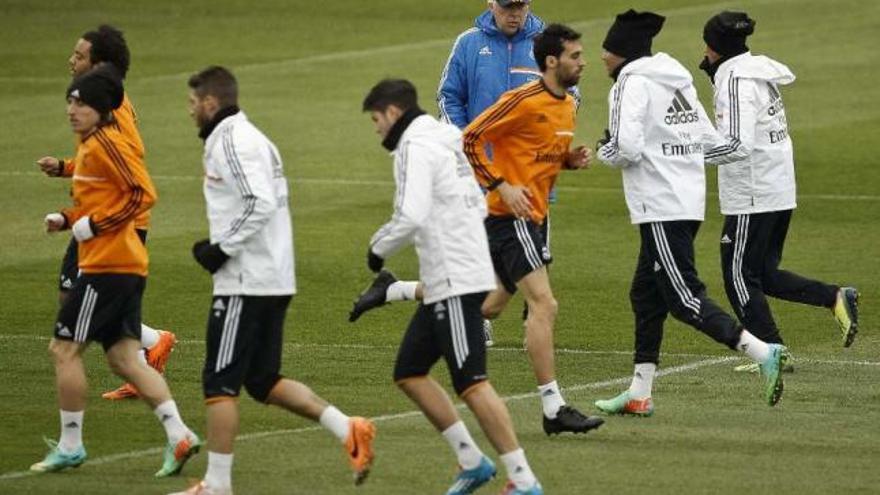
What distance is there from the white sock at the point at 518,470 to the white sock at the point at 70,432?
2480 mm

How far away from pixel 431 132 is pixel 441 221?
44 cm

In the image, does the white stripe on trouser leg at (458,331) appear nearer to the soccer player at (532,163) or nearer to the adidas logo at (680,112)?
the soccer player at (532,163)

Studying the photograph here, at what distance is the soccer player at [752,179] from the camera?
50.5 ft

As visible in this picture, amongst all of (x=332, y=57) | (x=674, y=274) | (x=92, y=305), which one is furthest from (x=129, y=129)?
(x=332, y=57)

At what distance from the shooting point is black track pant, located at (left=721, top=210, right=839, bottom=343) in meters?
15.7

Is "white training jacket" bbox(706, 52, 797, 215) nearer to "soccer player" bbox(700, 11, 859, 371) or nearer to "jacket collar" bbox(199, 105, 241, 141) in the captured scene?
"soccer player" bbox(700, 11, 859, 371)

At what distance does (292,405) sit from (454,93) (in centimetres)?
590

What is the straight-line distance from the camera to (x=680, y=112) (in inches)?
551

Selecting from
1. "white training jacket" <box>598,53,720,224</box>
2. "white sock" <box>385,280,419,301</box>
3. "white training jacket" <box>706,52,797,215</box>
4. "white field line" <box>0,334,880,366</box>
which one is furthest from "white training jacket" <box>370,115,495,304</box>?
"white field line" <box>0,334,880,366</box>

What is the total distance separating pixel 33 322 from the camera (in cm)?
1770

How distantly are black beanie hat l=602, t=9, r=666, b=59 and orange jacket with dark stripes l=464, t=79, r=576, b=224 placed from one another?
2.08ft

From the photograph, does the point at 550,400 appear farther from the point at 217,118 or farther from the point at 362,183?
the point at 362,183

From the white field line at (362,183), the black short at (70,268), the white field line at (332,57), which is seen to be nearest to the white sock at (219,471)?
the black short at (70,268)

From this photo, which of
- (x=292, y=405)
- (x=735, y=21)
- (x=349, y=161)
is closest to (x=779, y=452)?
(x=292, y=405)
